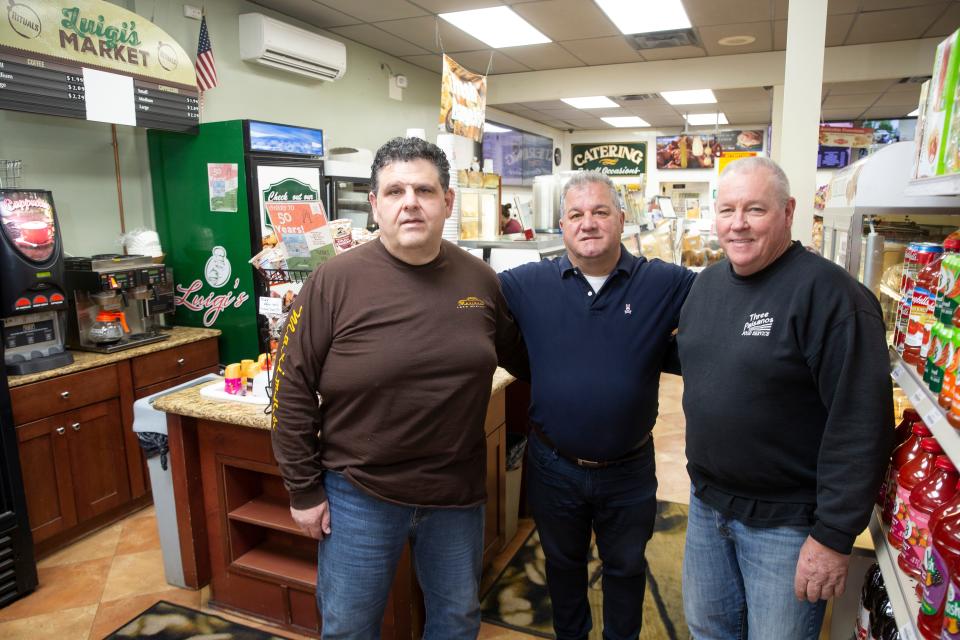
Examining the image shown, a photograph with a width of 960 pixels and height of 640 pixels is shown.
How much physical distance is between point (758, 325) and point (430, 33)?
5.53 metres

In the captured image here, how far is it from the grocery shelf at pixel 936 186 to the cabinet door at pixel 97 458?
154 inches

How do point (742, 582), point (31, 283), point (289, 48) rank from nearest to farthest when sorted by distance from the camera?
point (742, 582) → point (31, 283) → point (289, 48)

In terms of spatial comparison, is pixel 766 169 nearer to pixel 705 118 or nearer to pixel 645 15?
pixel 645 15

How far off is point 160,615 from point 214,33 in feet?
13.8

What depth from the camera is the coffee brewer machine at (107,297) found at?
12.2 ft

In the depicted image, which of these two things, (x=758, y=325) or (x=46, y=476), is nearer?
(x=758, y=325)

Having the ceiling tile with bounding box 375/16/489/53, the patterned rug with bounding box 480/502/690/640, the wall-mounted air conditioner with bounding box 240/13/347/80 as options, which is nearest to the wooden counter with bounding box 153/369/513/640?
the patterned rug with bounding box 480/502/690/640

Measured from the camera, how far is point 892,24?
5.91 m

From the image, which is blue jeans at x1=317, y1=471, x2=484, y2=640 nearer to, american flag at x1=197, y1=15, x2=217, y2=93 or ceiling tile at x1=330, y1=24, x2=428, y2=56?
american flag at x1=197, y1=15, x2=217, y2=93

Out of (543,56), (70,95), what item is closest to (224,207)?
(70,95)

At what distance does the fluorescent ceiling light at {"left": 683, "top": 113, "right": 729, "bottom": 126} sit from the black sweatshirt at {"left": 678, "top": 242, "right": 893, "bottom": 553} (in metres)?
10.8

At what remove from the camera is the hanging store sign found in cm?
330

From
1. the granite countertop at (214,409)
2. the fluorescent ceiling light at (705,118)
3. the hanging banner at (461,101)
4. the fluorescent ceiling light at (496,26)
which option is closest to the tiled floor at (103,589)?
the granite countertop at (214,409)

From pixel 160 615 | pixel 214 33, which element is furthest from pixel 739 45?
pixel 160 615
